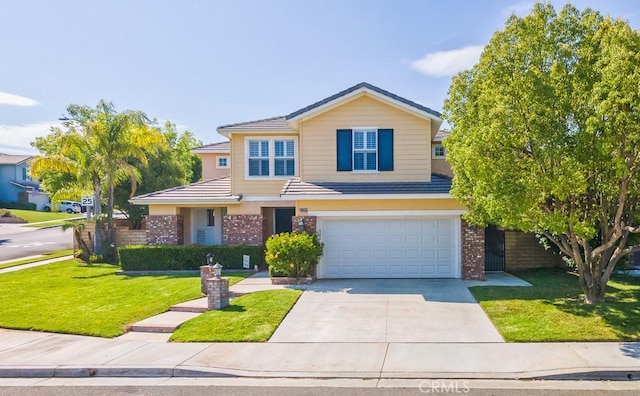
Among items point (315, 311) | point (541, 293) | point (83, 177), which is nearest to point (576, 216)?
point (541, 293)

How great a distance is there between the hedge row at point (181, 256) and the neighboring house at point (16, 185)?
42471mm

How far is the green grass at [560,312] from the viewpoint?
388 inches

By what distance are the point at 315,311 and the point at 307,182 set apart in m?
6.78

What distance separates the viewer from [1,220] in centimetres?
4334

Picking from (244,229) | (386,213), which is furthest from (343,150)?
(244,229)

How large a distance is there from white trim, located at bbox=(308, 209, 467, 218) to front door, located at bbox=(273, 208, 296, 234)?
461 cm

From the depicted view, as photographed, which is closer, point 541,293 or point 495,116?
point 495,116

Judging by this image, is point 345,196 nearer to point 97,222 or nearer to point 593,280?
point 593,280

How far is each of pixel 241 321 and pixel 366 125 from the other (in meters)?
9.63

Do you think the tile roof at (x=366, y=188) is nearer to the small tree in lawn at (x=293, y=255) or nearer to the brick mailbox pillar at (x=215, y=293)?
the small tree in lawn at (x=293, y=255)

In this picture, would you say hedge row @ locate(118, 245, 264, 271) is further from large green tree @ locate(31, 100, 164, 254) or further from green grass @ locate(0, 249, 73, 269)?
green grass @ locate(0, 249, 73, 269)

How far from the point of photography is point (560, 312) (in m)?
11.2

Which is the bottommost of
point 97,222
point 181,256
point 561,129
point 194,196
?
point 181,256

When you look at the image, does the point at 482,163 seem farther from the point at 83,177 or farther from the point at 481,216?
the point at 83,177
